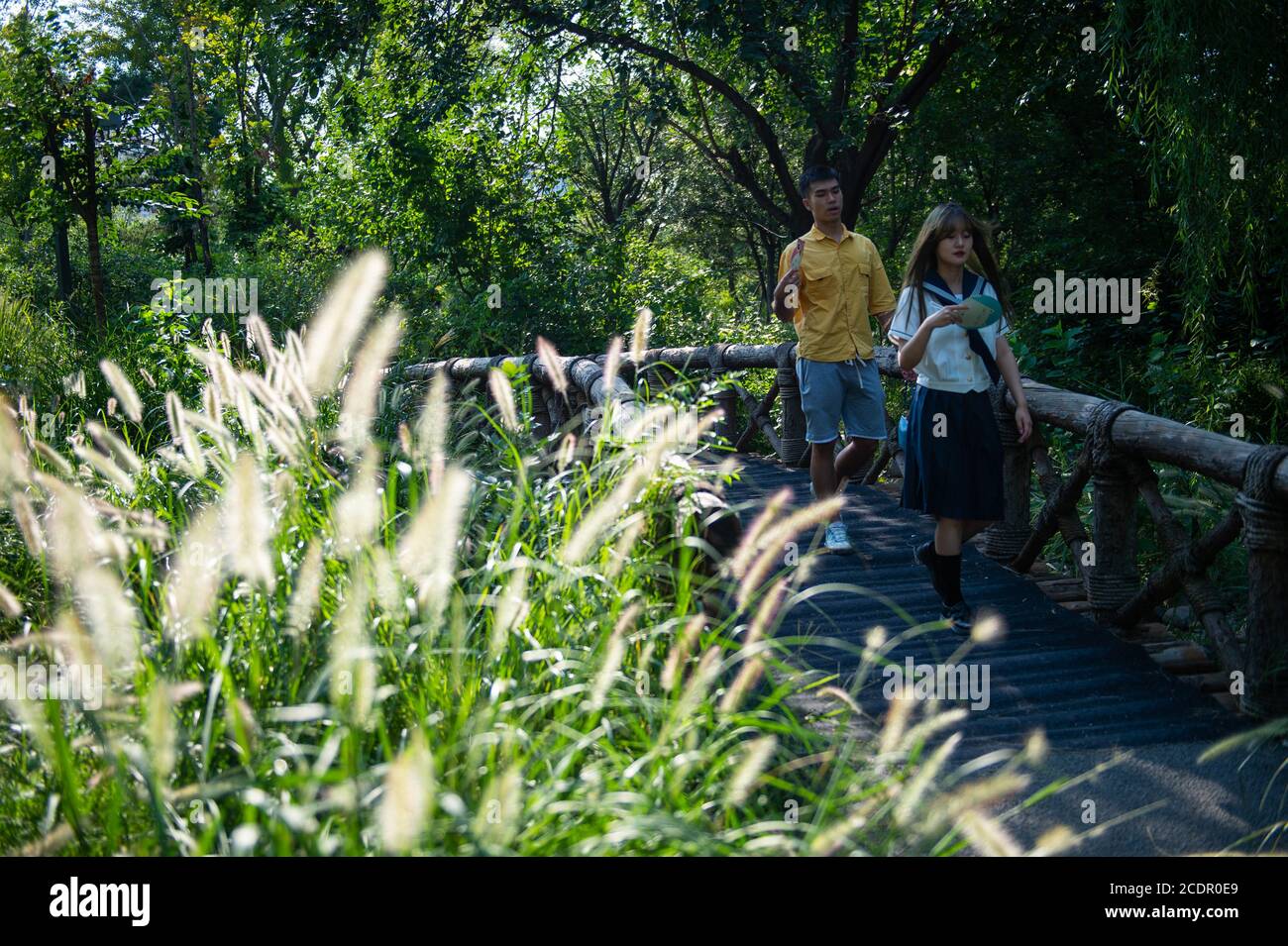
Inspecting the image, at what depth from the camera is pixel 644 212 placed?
1394 inches

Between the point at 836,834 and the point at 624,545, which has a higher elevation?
the point at 624,545

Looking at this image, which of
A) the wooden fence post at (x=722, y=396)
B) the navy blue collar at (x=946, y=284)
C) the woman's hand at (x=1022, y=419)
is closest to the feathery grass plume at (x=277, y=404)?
the navy blue collar at (x=946, y=284)

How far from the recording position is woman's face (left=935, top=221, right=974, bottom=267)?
491cm

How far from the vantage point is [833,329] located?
6.04 m

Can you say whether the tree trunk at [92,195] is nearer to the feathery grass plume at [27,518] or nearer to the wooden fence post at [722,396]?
the wooden fence post at [722,396]

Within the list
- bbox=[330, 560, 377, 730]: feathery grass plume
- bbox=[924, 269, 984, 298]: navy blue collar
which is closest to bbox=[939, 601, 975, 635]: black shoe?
bbox=[924, 269, 984, 298]: navy blue collar

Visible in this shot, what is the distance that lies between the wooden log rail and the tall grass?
797 mm

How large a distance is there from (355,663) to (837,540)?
426 cm

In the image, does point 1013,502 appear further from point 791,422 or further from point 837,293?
point 791,422

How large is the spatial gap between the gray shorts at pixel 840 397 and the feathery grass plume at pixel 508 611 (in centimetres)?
347

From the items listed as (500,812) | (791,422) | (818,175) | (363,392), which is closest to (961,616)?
(818,175)
